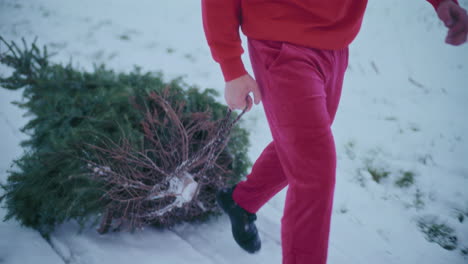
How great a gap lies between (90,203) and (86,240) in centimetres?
24

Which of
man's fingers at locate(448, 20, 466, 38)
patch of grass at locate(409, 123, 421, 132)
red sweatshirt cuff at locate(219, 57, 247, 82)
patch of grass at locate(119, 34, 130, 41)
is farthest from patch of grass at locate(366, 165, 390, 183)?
patch of grass at locate(119, 34, 130, 41)

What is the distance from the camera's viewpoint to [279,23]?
35.6 inches

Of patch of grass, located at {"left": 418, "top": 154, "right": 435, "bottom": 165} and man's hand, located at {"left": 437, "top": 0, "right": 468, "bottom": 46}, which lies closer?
man's hand, located at {"left": 437, "top": 0, "right": 468, "bottom": 46}

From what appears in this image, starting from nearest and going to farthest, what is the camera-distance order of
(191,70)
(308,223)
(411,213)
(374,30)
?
(308,223) < (411,213) < (191,70) < (374,30)

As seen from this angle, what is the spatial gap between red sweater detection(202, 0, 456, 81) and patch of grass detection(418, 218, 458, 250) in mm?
1294

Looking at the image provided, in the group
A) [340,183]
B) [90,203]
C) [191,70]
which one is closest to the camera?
[90,203]

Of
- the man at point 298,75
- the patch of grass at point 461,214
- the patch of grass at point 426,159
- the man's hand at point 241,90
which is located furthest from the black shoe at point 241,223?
the patch of grass at point 426,159

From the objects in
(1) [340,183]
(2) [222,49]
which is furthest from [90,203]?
(1) [340,183]

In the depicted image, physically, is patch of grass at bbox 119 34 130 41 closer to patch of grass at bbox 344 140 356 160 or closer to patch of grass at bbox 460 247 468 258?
patch of grass at bbox 344 140 356 160

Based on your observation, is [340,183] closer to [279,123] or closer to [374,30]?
[279,123]

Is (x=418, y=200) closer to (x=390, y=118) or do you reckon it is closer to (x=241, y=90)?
(x=390, y=118)

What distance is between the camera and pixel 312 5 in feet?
2.93

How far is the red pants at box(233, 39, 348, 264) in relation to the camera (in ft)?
2.73

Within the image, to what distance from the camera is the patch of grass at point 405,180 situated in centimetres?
187
